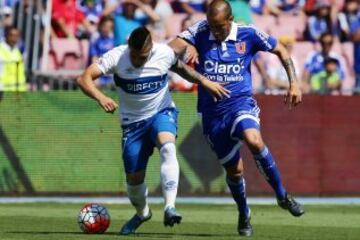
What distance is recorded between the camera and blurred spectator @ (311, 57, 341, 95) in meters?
20.8

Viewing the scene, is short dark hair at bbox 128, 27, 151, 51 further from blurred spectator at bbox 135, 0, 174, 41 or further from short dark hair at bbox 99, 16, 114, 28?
short dark hair at bbox 99, 16, 114, 28

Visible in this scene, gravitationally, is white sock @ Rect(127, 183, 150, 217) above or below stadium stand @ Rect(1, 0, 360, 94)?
above

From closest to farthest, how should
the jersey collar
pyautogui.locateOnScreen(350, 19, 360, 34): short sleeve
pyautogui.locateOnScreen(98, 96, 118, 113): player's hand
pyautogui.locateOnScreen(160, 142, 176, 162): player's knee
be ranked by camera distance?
pyautogui.locateOnScreen(98, 96, 118, 113): player's hand
pyautogui.locateOnScreen(160, 142, 176, 162): player's knee
the jersey collar
pyautogui.locateOnScreen(350, 19, 360, 34): short sleeve

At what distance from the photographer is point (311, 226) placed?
14.0m

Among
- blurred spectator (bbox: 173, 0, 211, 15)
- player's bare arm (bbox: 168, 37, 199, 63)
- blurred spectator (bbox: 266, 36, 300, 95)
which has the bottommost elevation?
blurred spectator (bbox: 266, 36, 300, 95)

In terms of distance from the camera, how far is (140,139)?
1220 centimetres

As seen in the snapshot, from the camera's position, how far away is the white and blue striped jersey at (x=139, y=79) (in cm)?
1204

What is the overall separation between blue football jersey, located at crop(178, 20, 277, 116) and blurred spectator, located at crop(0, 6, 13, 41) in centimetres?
1064

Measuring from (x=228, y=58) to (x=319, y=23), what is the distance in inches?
424

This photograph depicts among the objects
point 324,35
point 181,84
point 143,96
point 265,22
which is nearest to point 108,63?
point 143,96

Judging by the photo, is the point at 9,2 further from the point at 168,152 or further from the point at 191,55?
the point at 168,152

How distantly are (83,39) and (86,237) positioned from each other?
11334 millimetres

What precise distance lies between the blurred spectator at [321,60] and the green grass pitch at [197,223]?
12.3ft

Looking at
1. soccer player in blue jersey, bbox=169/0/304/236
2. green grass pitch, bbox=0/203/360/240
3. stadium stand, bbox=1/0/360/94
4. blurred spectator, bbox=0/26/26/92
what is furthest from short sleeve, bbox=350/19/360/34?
soccer player in blue jersey, bbox=169/0/304/236
